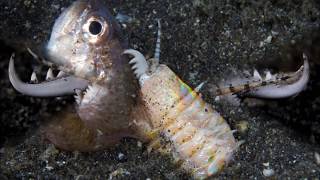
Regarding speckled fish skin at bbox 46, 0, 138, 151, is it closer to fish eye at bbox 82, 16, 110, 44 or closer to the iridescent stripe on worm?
fish eye at bbox 82, 16, 110, 44

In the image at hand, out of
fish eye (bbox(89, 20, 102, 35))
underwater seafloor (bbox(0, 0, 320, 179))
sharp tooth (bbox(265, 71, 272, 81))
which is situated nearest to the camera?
fish eye (bbox(89, 20, 102, 35))

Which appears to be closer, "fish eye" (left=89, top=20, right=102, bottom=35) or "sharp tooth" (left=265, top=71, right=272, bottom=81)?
"fish eye" (left=89, top=20, right=102, bottom=35)

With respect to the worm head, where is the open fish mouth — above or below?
below

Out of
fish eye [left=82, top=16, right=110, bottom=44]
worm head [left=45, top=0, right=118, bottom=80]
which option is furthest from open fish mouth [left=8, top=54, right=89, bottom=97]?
fish eye [left=82, top=16, right=110, bottom=44]

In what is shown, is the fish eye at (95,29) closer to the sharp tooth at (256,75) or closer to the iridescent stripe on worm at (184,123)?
the iridescent stripe on worm at (184,123)

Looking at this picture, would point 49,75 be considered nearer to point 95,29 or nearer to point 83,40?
point 83,40

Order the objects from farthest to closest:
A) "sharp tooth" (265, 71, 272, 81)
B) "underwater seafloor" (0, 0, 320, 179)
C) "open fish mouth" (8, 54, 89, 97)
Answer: "underwater seafloor" (0, 0, 320, 179), "sharp tooth" (265, 71, 272, 81), "open fish mouth" (8, 54, 89, 97)

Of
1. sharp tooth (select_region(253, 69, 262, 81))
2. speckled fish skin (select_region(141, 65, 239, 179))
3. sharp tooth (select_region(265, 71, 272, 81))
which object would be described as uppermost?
sharp tooth (select_region(265, 71, 272, 81))

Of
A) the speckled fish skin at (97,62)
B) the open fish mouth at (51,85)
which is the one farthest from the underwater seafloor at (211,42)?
the speckled fish skin at (97,62)
